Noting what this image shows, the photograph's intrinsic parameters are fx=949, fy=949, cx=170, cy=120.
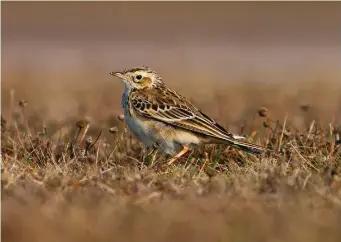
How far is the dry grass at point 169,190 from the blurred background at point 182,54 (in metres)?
2.44

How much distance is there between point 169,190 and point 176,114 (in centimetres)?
200

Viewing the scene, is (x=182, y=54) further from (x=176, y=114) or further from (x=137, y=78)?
(x=176, y=114)

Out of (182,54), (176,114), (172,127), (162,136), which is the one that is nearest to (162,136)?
(162,136)

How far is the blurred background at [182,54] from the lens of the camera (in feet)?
44.6

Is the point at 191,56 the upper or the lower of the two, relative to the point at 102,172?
lower

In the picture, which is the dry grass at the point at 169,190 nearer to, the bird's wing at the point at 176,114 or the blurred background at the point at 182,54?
the bird's wing at the point at 176,114

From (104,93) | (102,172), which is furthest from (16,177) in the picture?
(104,93)

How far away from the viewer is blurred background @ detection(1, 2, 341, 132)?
44.6 ft

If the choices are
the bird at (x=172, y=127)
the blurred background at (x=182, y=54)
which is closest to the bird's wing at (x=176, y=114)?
the bird at (x=172, y=127)

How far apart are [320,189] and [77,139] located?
117 inches

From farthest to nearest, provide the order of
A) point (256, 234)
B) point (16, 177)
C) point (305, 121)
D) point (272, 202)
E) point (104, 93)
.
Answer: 1. point (104, 93)
2. point (305, 121)
3. point (16, 177)
4. point (272, 202)
5. point (256, 234)

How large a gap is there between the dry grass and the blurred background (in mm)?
2440

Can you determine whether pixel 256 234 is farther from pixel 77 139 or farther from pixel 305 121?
pixel 305 121

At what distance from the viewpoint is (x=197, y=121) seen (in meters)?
8.50
